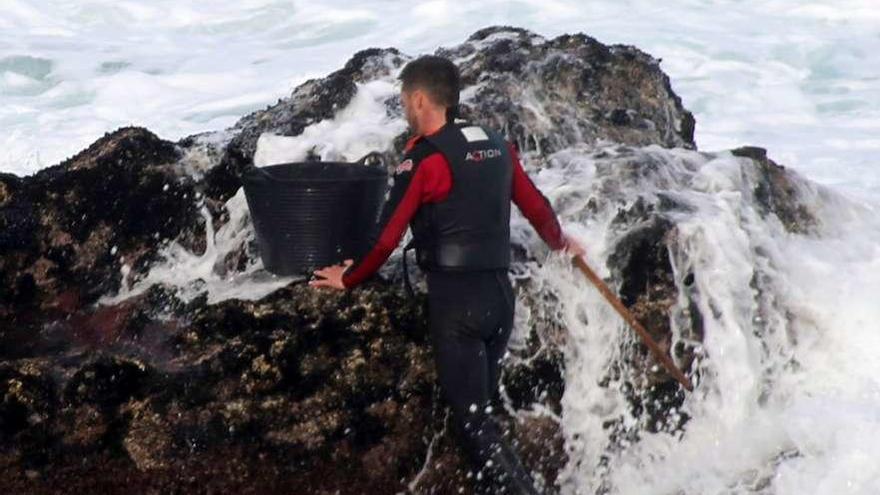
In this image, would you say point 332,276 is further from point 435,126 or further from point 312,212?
point 435,126

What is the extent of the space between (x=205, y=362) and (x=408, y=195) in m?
1.08

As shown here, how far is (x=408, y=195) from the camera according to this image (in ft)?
14.9

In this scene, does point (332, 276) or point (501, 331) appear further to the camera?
point (332, 276)

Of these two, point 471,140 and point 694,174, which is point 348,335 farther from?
point 694,174

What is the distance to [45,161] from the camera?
55.0 ft

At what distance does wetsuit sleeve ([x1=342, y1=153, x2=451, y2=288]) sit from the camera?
4.54 m

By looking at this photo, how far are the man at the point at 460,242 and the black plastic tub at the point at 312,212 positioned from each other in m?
0.34

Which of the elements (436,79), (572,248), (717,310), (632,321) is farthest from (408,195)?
(717,310)

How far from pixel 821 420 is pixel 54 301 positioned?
11.5ft

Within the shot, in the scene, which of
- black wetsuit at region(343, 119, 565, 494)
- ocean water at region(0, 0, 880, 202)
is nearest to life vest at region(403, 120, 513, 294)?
black wetsuit at region(343, 119, 565, 494)

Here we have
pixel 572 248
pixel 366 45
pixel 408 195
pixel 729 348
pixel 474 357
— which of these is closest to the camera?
pixel 408 195

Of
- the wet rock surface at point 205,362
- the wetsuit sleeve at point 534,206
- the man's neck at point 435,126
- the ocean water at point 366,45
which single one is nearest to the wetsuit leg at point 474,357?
the wet rock surface at point 205,362

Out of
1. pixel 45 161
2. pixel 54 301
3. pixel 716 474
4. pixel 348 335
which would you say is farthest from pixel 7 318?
pixel 45 161

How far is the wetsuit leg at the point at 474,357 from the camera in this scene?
15.4ft
